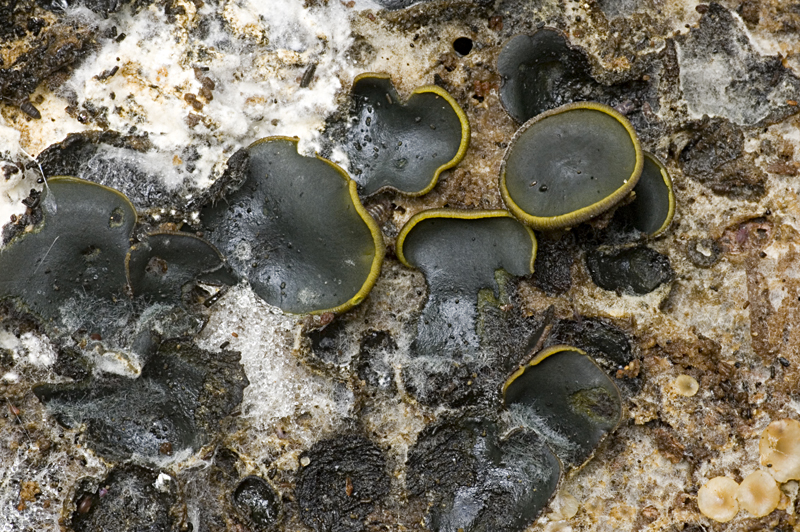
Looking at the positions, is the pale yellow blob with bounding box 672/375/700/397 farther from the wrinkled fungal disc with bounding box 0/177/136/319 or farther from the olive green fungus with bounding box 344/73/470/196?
the wrinkled fungal disc with bounding box 0/177/136/319

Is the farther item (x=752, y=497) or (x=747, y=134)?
(x=747, y=134)

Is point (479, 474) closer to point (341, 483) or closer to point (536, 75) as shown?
point (341, 483)

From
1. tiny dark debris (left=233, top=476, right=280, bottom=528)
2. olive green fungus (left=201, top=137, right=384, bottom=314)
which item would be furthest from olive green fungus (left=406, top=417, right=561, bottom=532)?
olive green fungus (left=201, top=137, right=384, bottom=314)

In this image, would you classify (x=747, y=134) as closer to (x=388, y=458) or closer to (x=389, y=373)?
(x=389, y=373)

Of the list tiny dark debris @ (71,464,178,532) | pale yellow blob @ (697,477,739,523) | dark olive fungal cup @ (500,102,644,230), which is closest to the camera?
dark olive fungal cup @ (500,102,644,230)

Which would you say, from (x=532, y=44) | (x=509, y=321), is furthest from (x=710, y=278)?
(x=532, y=44)

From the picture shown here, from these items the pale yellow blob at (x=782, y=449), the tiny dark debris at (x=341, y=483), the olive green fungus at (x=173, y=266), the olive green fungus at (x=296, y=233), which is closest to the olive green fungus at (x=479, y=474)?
the tiny dark debris at (x=341, y=483)

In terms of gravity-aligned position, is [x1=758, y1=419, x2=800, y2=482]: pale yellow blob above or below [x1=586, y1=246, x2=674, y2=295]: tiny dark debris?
below

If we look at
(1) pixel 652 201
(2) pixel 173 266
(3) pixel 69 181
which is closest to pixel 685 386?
(1) pixel 652 201
